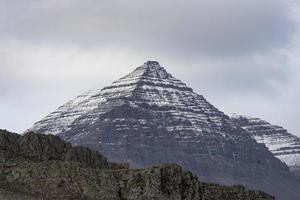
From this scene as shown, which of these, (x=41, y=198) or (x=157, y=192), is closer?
(x=41, y=198)

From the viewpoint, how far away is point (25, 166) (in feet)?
650

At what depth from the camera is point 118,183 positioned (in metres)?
198

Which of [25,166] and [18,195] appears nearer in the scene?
[18,195]

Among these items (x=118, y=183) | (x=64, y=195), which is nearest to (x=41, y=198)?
(x=64, y=195)

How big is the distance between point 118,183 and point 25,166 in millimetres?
17573

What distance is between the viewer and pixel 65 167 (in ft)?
653

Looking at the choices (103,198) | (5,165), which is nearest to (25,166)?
(5,165)

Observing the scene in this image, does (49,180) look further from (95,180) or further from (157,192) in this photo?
(157,192)

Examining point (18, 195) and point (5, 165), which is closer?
point (18, 195)

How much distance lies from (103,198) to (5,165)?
1988 centimetres

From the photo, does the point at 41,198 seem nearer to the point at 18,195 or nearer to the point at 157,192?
the point at 18,195

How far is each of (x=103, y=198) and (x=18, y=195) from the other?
17641 millimetres

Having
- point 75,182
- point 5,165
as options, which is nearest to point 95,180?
point 75,182

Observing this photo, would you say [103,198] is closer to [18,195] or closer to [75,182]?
[75,182]
